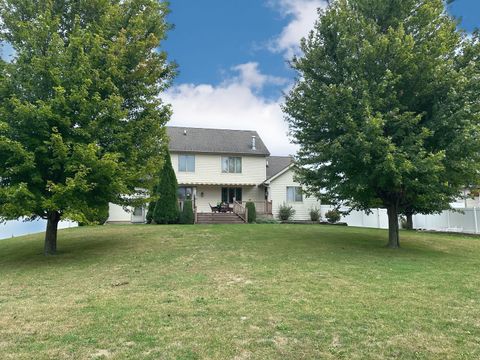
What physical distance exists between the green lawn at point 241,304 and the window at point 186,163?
1585 cm

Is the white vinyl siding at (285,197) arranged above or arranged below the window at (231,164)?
below

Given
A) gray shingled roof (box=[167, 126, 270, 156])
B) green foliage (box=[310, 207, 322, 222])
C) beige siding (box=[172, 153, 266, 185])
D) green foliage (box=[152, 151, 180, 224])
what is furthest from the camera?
gray shingled roof (box=[167, 126, 270, 156])

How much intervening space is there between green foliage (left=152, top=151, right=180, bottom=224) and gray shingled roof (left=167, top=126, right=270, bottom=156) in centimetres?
639

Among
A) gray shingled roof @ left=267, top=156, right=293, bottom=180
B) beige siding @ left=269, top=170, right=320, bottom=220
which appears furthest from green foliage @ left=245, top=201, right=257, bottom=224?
A: gray shingled roof @ left=267, top=156, right=293, bottom=180

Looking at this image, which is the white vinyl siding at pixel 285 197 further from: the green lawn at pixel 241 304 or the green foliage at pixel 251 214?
the green lawn at pixel 241 304

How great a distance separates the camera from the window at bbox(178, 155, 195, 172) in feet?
93.7

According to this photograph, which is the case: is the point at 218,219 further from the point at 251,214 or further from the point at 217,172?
the point at 217,172

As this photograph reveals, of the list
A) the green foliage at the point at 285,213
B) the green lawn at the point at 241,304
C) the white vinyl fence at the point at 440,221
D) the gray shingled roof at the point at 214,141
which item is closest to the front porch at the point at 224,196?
the green foliage at the point at 285,213

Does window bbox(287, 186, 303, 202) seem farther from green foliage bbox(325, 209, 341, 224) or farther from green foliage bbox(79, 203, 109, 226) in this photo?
green foliage bbox(79, 203, 109, 226)

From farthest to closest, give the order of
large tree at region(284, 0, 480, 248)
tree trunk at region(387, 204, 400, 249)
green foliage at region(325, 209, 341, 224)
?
green foliage at region(325, 209, 341, 224)
tree trunk at region(387, 204, 400, 249)
large tree at region(284, 0, 480, 248)

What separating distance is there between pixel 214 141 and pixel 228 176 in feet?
11.2

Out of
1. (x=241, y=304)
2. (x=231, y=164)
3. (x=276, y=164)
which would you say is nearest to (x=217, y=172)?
(x=231, y=164)

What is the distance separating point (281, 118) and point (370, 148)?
4.75m

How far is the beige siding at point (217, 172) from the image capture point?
2850 centimetres
